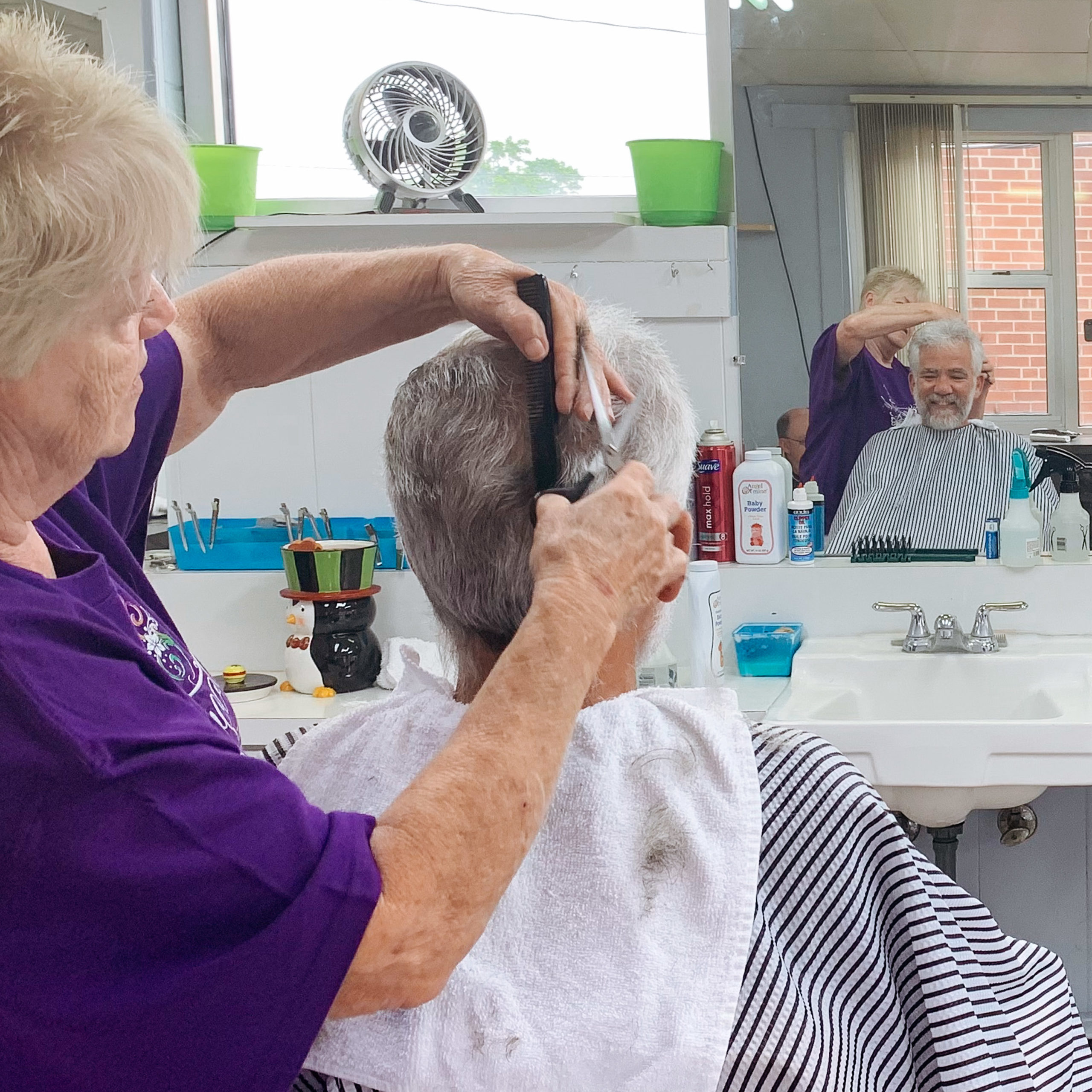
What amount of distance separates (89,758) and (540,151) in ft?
7.69

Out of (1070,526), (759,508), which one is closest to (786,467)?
(759,508)

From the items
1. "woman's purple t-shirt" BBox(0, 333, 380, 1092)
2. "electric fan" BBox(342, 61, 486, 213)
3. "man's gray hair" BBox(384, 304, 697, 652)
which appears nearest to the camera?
"woman's purple t-shirt" BBox(0, 333, 380, 1092)

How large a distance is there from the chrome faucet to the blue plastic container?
0.23m

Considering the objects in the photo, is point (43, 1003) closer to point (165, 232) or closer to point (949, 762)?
point (165, 232)

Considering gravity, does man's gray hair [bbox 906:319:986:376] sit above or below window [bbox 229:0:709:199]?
below

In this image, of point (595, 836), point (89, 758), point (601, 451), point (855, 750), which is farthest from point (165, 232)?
point (855, 750)

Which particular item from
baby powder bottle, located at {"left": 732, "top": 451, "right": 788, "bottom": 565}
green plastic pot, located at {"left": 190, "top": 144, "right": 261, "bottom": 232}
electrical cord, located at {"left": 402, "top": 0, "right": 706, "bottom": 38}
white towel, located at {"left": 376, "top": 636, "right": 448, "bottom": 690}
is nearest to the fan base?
green plastic pot, located at {"left": 190, "top": 144, "right": 261, "bottom": 232}

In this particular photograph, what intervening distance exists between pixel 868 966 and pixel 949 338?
1.60 m

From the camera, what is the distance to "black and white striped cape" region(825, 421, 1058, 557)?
2.44 metres

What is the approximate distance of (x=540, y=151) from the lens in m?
2.81

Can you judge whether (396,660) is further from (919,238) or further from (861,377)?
(919,238)

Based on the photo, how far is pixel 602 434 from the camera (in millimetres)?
1180

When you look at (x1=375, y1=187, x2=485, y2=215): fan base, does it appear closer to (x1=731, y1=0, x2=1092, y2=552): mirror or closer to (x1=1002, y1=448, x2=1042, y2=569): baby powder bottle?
(x1=731, y1=0, x2=1092, y2=552): mirror

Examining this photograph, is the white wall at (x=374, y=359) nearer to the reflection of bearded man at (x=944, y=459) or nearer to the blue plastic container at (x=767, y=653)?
the reflection of bearded man at (x=944, y=459)
